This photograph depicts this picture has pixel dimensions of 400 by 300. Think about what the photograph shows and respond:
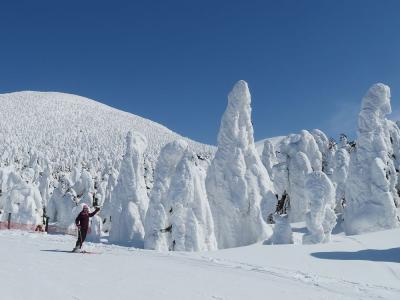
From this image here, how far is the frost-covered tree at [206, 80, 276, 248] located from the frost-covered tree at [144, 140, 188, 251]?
3.52 metres

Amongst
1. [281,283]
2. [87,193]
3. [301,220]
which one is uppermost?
[87,193]

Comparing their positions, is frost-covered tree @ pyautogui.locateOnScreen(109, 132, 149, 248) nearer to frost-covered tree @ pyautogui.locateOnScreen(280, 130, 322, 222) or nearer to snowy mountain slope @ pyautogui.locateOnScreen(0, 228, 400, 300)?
frost-covered tree @ pyautogui.locateOnScreen(280, 130, 322, 222)

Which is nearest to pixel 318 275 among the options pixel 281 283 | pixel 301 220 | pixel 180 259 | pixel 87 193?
pixel 281 283

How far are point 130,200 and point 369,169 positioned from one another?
14.7 m

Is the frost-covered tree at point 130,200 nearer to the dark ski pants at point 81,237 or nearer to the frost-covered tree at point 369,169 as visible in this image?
the frost-covered tree at point 369,169

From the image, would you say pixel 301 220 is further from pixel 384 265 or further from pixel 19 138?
pixel 19 138

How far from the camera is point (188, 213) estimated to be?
939 inches

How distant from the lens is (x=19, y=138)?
184 m

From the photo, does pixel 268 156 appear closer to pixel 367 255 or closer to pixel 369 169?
pixel 369 169

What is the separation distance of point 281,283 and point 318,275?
2.87 m

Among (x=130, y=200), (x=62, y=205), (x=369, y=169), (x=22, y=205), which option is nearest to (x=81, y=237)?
(x=130, y=200)

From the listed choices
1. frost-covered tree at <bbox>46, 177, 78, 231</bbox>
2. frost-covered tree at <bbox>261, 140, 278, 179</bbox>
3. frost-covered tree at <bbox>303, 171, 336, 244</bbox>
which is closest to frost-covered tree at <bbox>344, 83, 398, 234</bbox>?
frost-covered tree at <bbox>303, 171, 336, 244</bbox>

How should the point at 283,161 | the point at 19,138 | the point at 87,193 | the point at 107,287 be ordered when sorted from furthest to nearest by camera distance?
the point at 19,138, the point at 87,193, the point at 283,161, the point at 107,287

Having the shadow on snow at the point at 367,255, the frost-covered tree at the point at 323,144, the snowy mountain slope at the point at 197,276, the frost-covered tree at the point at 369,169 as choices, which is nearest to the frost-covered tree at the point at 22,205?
the frost-covered tree at the point at 369,169
